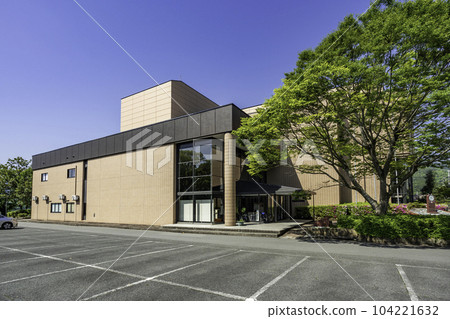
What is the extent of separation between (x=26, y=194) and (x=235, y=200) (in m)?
38.7

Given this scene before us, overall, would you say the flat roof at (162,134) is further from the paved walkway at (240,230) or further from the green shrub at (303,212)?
the green shrub at (303,212)

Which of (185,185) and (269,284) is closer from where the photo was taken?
(269,284)

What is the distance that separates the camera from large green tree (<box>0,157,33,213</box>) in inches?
1610

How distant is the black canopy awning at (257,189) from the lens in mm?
19316

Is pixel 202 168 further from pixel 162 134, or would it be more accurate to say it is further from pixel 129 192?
pixel 129 192

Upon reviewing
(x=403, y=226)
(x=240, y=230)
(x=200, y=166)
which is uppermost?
(x=200, y=166)

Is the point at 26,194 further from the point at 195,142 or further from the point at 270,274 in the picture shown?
the point at 270,274

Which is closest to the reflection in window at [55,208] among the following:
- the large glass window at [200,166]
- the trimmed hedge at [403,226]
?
the large glass window at [200,166]

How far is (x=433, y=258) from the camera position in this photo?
859 cm

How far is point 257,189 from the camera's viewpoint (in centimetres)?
1994

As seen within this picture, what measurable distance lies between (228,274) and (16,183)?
164 feet

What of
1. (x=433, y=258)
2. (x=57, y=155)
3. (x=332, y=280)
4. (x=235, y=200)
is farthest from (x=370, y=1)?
(x=57, y=155)

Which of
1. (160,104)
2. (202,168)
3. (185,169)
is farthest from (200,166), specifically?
(160,104)

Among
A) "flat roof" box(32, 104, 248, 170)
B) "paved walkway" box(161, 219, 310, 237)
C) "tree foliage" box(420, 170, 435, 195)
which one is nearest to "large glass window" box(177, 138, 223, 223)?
"flat roof" box(32, 104, 248, 170)
